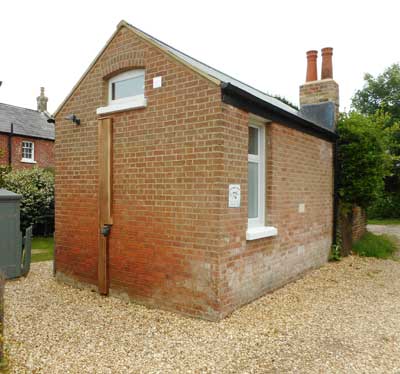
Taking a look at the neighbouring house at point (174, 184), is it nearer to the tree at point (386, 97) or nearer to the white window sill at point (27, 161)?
the white window sill at point (27, 161)

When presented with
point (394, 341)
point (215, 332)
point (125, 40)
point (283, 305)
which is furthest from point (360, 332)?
point (125, 40)

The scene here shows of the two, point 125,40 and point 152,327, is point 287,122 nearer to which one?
point 125,40

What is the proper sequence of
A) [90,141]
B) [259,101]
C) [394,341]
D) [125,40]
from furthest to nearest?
[90,141] < [125,40] < [259,101] < [394,341]

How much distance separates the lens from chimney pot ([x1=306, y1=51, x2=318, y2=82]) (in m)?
9.98

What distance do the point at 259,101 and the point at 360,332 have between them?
3430 mm

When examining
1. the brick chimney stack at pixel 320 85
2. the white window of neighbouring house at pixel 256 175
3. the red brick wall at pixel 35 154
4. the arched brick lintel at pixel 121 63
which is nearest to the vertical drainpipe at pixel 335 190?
the brick chimney stack at pixel 320 85

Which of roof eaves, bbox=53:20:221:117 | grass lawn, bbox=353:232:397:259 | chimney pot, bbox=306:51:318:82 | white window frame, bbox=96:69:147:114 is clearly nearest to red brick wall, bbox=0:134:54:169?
roof eaves, bbox=53:20:221:117

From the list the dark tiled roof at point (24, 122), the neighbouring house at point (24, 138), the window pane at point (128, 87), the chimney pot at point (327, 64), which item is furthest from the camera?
the dark tiled roof at point (24, 122)

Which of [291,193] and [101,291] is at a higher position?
[291,193]

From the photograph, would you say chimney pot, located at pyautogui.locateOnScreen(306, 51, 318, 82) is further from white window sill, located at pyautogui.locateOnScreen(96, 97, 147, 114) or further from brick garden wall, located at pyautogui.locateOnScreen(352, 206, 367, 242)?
white window sill, located at pyautogui.locateOnScreen(96, 97, 147, 114)

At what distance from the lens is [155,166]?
18.0 ft

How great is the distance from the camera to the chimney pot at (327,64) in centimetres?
977

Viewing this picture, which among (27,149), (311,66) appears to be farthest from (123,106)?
(27,149)

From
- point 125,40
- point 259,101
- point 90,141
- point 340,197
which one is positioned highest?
point 125,40
